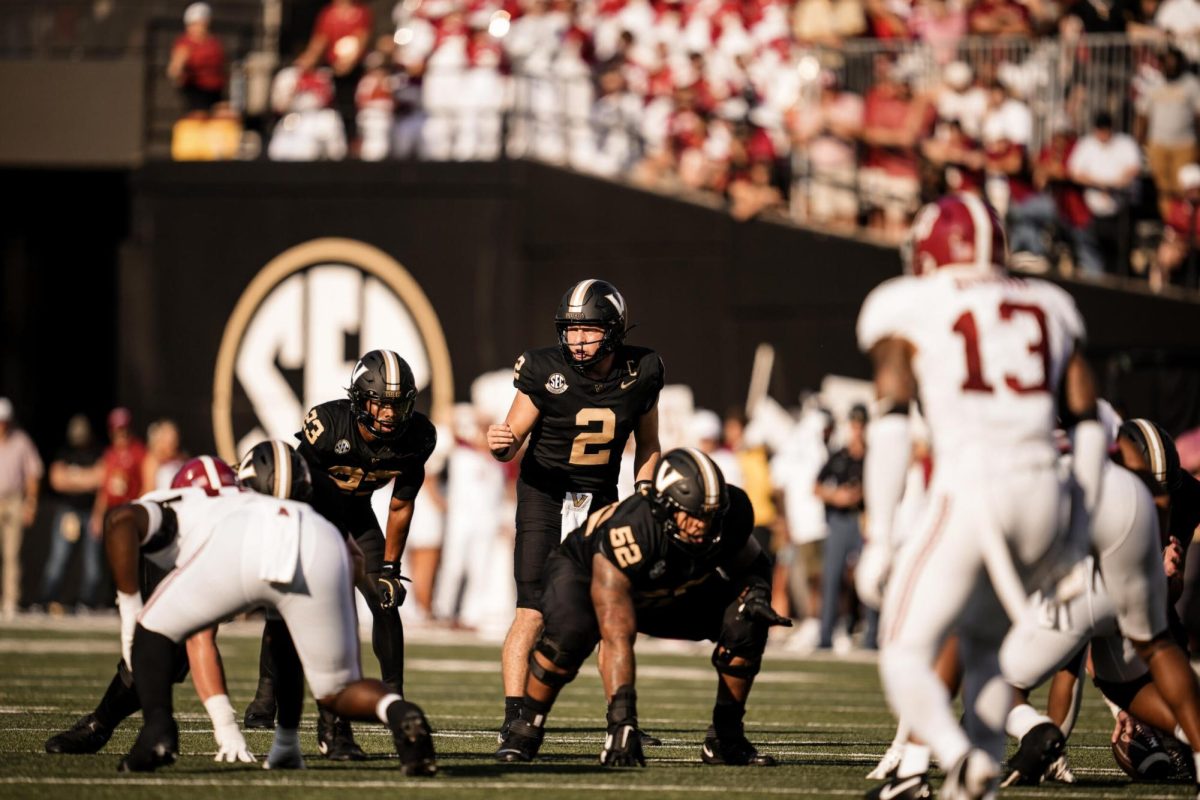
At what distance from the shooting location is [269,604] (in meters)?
6.70

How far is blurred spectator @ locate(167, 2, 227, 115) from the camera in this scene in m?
18.8

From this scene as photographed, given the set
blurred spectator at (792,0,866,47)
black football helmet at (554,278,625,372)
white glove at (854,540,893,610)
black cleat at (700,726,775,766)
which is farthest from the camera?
blurred spectator at (792,0,866,47)

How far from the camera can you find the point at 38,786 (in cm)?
644

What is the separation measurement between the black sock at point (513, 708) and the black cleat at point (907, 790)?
7.12 feet

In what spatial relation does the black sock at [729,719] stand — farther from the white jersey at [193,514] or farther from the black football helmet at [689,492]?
the white jersey at [193,514]

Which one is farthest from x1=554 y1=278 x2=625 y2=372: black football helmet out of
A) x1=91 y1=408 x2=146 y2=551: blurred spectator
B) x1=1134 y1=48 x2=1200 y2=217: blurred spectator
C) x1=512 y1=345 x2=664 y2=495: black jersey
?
x1=91 y1=408 x2=146 y2=551: blurred spectator

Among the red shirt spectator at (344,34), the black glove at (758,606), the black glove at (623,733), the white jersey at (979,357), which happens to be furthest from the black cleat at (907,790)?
the red shirt spectator at (344,34)

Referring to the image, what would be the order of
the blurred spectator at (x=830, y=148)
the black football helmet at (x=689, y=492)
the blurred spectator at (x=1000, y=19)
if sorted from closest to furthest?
the black football helmet at (x=689, y=492) → the blurred spectator at (x=1000, y=19) → the blurred spectator at (x=830, y=148)

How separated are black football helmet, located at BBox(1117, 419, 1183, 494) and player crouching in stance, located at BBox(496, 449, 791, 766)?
1.47 m

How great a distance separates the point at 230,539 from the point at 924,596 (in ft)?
7.65

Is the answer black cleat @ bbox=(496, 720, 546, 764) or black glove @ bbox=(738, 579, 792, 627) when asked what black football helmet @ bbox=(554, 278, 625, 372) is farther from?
black cleat @ bbox=(496, 720, 546, 764)

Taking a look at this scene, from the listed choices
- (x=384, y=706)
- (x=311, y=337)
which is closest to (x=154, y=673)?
(x=384, y=706)

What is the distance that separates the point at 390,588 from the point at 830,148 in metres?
9.81

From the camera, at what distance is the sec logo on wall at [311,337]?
1858 centimetres
